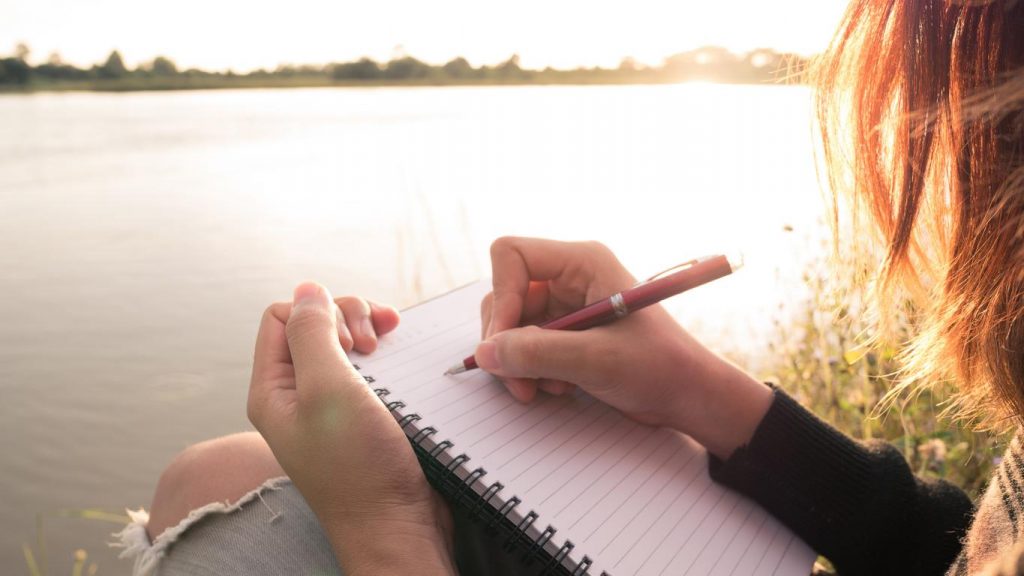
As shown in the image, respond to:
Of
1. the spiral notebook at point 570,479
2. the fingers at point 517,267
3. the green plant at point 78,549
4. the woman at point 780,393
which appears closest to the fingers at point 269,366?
the woman at point 780,393

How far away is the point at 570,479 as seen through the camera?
0.98 m

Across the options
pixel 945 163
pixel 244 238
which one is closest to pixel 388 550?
pixel 945 163

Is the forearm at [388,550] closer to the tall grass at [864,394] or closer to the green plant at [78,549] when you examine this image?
the tall grass at [864,394]

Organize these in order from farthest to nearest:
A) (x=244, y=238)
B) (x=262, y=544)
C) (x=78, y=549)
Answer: (x=244, y=238)
(x=78, y=549)
(x=262, y=544)

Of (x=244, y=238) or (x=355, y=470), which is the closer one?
(x=355, y=470)

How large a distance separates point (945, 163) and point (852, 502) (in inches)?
20.6

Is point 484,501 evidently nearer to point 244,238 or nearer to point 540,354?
point 540,354

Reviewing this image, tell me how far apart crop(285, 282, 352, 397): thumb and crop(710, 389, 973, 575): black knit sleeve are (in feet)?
2.00

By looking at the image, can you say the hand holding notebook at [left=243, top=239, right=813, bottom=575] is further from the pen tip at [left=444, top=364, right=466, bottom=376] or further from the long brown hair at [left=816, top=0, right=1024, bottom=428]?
the long brown hair at [left=816, top=0, right=1024, bottom=428]

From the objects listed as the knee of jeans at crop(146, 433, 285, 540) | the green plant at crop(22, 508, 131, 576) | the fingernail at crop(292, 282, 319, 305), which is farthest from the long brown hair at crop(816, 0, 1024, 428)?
the green plant at crop(22, 508, 131, 576)

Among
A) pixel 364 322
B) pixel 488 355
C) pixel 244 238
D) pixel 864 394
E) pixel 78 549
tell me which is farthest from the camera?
pixel 244 238

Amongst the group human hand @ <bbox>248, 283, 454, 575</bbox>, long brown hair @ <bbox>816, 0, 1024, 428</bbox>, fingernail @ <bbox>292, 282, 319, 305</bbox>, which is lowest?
human hand @ <bbox>248, 283, 454, 575</bbox>

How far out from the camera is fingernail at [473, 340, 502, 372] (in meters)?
1.05

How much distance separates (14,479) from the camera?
99.7 inches
